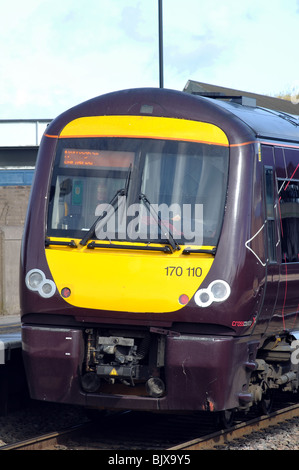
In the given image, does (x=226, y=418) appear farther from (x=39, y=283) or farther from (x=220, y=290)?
(x=39, y=283)

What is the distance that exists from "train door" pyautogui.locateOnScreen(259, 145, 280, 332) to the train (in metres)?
0.02

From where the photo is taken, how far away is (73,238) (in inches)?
344

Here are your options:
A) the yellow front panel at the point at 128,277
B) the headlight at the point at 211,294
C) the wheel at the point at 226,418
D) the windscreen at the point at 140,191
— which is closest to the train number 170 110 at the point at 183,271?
the yellow front panel at the point at 128,277

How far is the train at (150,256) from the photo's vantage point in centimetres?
840

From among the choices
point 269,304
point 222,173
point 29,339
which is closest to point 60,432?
point 29,339

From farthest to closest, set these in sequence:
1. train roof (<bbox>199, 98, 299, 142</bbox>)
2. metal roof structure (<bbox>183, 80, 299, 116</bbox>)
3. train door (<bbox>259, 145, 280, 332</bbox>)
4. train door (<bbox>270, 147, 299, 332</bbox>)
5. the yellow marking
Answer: metal roof structure (<bbox>183, 80, 299, 116</bbox>) < train door (<bbox>270, 147, 299, 332</bbox>) < train roof (<bbox>199, 98, 299, 142</bbox>) < train door (<bbox>259, 145, 280, 332</bbox>) < the yellow marking

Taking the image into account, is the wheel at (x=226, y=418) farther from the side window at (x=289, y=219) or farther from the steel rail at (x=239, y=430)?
the side window at (x=289, y=219)

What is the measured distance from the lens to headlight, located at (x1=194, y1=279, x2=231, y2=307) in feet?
27.3

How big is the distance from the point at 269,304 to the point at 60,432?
7.61 feet

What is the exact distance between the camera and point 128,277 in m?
8.45

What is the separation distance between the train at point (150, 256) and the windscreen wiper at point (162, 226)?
0.04 ft

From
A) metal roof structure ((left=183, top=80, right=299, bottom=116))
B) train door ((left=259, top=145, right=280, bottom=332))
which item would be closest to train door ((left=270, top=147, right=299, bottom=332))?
train door ((left=259, top=145, right=280, bottom=332))

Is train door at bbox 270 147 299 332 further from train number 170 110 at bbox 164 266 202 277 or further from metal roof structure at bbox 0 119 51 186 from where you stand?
metal roof structure at bbox 0 119 51 186
